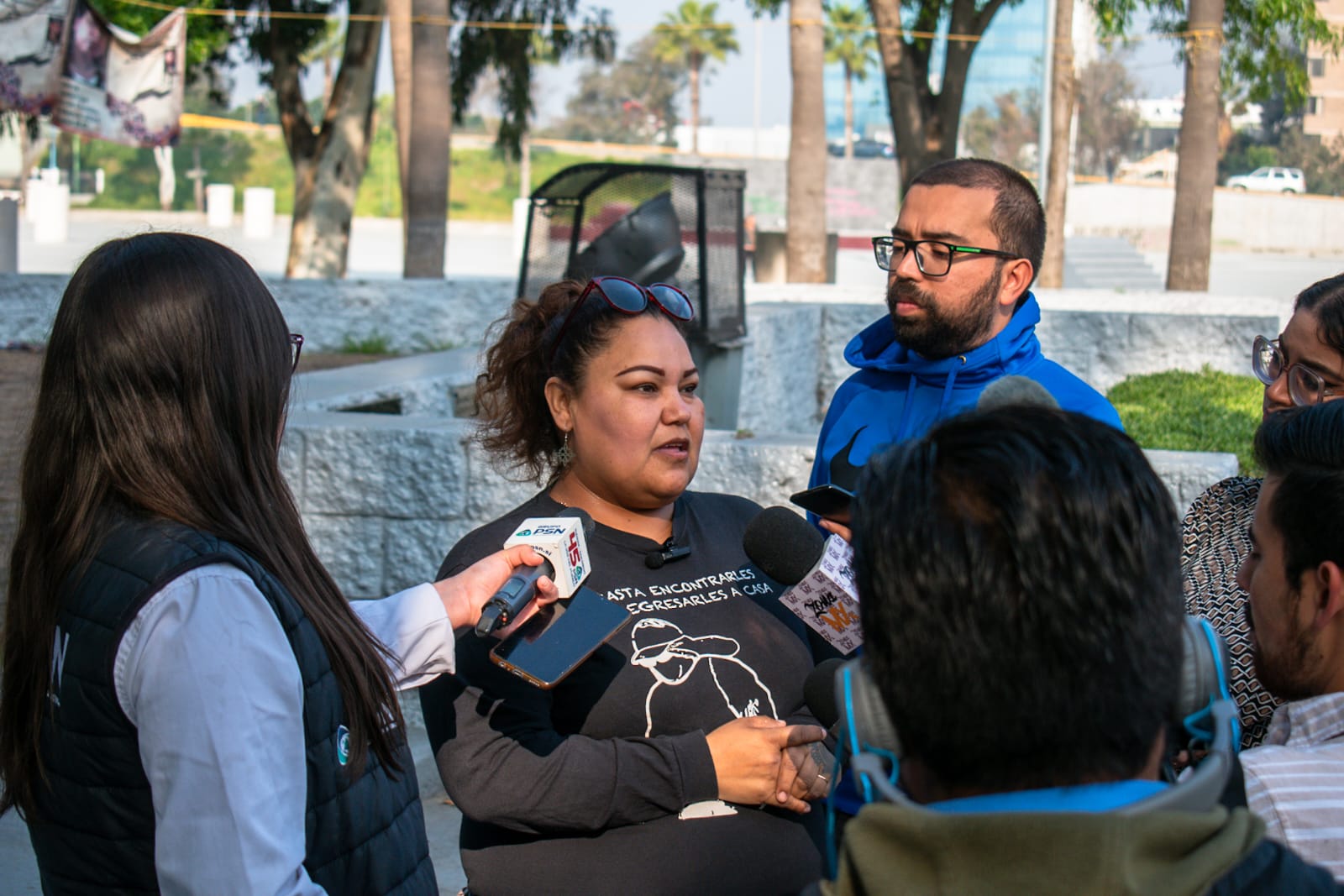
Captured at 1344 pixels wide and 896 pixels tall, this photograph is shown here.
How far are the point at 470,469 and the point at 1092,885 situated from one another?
405cm

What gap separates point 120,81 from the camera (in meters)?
13.2

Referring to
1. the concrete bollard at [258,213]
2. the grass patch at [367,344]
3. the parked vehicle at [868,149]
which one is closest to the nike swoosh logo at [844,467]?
the grass patch at [367,344]

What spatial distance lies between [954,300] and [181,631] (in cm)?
215

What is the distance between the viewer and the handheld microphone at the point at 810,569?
2.36 metres

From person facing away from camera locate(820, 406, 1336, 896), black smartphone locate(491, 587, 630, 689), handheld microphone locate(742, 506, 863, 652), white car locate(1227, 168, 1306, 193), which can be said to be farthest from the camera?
white car locate(1227, 168, 1306, 193)

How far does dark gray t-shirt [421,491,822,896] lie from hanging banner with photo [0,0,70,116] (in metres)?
11.6

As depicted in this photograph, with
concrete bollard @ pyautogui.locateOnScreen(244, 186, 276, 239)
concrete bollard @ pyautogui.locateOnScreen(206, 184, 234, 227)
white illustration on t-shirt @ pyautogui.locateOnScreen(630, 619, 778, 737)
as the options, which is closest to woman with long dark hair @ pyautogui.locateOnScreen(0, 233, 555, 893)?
white illustration on t-shirt @ pyautogui.locateOnScreen(630, 619, 778, 737)

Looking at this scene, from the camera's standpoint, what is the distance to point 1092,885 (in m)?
1.20

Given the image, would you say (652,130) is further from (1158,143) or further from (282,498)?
(282,498)

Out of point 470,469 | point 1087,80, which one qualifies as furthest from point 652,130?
point 470,469

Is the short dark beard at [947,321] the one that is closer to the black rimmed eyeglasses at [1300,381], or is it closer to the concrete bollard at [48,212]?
the black rimmed eyeglasses at [1300,381]

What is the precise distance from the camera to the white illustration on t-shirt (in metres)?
2.56

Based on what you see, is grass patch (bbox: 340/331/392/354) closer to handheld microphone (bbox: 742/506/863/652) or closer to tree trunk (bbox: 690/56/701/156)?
handheld microphone (bbox: 742/506/863/652)

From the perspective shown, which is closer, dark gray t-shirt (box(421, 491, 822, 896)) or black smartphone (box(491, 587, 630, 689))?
black smartphone (box(491, 587, 630, 689))
